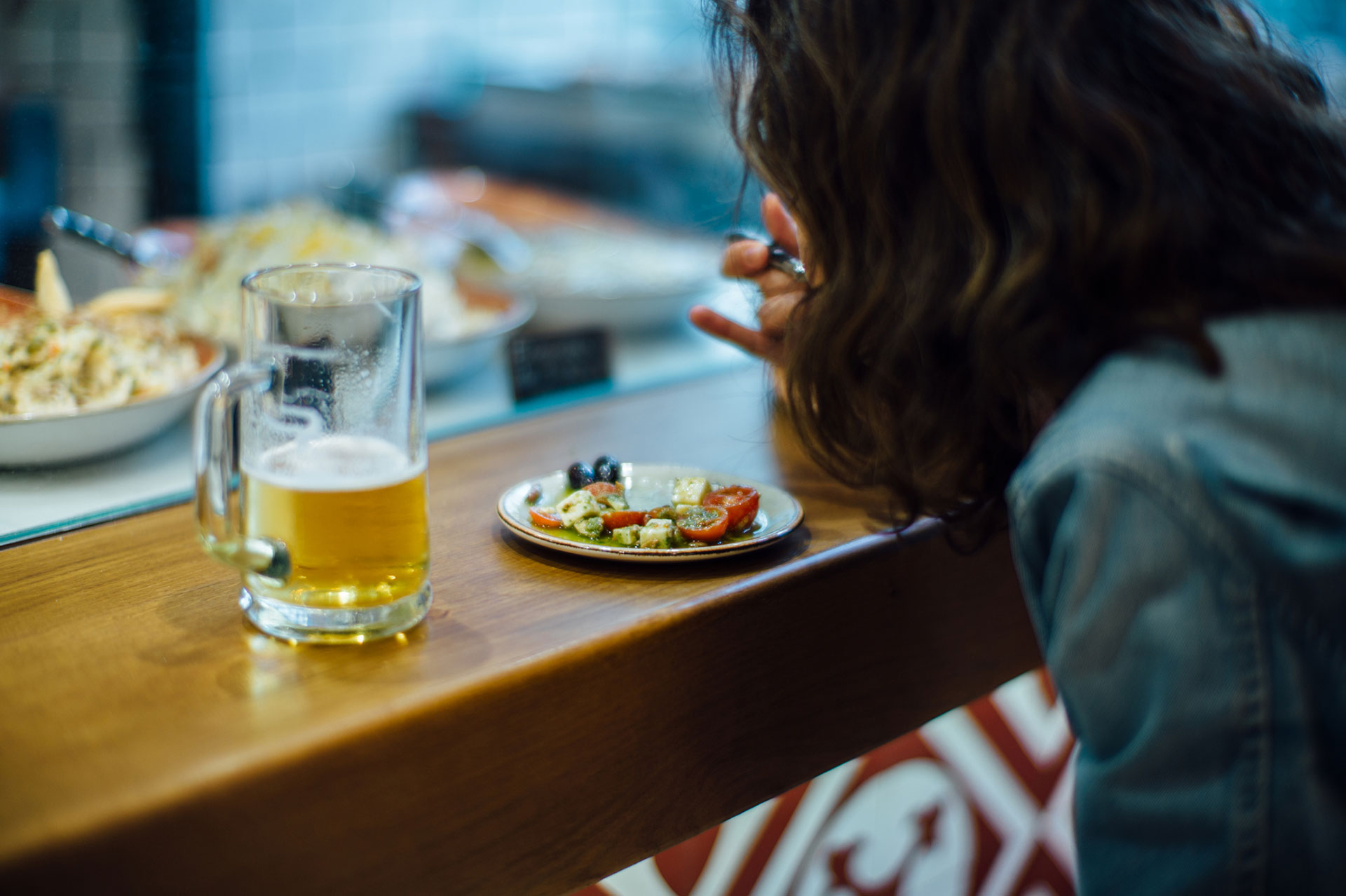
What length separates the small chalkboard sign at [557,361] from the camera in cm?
133

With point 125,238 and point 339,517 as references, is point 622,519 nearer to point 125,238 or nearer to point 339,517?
point 339,517

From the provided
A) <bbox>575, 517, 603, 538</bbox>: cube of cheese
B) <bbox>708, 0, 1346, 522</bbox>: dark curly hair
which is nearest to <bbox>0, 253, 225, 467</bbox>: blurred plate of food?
<bbox>575, 517, 603, 538</bbox>: cube of cheese

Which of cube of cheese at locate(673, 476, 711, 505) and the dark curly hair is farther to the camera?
cube of cheese at locate(673, 476, 711, 505)

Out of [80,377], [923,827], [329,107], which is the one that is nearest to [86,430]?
[80,377]

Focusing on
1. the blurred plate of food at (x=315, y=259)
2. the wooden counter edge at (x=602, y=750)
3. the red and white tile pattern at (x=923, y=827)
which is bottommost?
the red and white tile pattern at (x=923, y=827)

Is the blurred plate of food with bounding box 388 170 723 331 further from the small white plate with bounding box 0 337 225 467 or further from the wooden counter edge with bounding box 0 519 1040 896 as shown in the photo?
the wooden counter edge with bounding box 0 519 1040 896

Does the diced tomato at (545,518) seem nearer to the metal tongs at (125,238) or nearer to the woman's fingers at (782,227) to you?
the woman's fingers at (782,227)

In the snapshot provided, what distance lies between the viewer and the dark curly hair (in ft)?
2.43

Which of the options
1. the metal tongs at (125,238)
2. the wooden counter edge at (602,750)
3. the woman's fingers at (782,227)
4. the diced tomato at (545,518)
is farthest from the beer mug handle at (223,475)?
the metal tongs at (125,238)

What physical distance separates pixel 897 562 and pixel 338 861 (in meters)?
0.57

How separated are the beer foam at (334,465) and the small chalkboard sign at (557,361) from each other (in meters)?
0.55

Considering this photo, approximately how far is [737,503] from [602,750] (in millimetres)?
252

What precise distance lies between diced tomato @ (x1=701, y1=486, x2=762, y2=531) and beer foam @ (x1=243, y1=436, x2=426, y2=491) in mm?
289

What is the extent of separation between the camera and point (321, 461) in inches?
29.6
